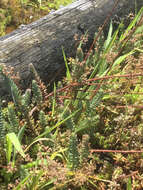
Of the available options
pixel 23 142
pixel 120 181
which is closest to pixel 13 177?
pixel 23 142

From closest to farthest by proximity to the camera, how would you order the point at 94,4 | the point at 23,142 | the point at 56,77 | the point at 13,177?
the point at 13,177 → the point at 23,142 → the point at 56,77 → the point at 94,4

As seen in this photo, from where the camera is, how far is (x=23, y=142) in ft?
6.31

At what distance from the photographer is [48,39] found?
94.5 inches

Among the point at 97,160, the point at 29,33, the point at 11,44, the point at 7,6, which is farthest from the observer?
the point at 7,6

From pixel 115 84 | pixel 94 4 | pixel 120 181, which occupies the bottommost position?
pixel 120 181

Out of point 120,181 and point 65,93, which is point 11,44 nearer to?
point 65,93

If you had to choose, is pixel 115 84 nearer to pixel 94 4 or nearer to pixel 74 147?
pixel 74 147

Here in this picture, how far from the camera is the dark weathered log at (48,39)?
83.9 inches

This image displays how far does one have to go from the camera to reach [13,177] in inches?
64.3

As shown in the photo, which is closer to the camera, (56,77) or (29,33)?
(29,33)

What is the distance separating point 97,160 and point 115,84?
924mm

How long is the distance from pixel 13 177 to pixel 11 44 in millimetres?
1296

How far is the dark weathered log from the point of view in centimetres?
213

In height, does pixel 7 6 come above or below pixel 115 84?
above
